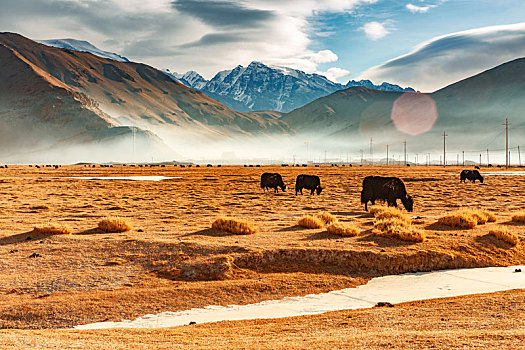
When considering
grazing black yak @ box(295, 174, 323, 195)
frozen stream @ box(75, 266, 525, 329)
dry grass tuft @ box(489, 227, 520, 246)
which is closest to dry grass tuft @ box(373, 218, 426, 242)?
frozen stream @ box(75, 266, 525, 329)

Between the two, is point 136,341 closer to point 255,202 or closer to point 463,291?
point 463,291

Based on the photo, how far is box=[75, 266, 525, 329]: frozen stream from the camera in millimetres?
10727

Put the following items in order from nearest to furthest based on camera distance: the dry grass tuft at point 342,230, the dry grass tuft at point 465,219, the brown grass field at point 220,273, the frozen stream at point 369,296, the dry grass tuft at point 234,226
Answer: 1. the brown grass field at point 220,273
2. the frozen stream at point 369,296
3. the dry grass tuft at point 342,230
4. the dry grass tuft at point 234,226
5. the dry grass tuft at point 465,219

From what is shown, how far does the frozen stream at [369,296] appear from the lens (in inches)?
422

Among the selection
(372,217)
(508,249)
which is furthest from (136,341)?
(372,217)

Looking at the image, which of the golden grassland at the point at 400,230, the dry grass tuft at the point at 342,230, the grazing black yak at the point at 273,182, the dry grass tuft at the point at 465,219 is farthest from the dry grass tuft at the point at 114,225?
the grazing black yak at the point at 273,182

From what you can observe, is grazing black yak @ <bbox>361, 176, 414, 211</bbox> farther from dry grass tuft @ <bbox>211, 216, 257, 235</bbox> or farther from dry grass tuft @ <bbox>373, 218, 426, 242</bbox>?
dry grass tuft @ <bbox>211, 216, 257, 235</bbox>

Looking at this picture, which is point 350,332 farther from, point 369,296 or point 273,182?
point 273,182

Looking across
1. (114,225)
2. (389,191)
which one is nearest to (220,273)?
(114,225)

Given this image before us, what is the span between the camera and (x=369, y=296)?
12359mm

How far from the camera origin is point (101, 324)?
33.6 feet

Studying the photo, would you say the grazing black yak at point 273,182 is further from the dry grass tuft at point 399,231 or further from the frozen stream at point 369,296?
the frozen stream at point 369,296

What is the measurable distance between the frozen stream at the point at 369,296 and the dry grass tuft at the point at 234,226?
625cm

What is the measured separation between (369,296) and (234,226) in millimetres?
7886
